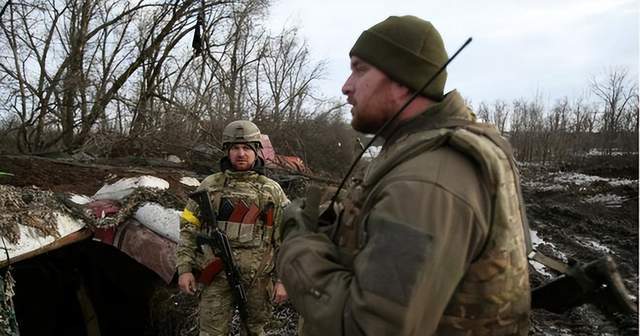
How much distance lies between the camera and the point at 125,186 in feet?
14.2

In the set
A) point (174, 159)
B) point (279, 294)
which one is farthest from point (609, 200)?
point (279, 294)

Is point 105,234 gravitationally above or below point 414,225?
below

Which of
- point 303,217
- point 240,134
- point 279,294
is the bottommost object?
point 279,294

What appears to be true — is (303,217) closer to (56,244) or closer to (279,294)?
(279,294)

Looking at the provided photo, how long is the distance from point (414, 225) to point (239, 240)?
7.38ft

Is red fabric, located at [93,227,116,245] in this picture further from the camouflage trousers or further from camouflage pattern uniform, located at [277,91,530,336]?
camouflage pattern uniform, located at [277,91,530,336]

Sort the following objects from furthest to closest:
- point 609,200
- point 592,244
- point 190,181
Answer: point 609,200, point 592,244, point 190,181

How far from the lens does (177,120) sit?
8406mm

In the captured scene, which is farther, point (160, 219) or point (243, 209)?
point (160, 219)

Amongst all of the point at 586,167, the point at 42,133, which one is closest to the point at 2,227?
the point at 42,133

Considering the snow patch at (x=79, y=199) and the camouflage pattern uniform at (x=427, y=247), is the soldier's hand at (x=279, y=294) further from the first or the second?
the snow patch at (x=79, y=199)

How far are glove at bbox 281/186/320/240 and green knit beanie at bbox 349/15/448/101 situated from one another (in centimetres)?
42

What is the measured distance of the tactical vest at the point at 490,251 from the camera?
112 cm

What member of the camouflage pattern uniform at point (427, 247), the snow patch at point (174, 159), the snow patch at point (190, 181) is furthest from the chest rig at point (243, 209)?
the snow patch at point (174, 159)
